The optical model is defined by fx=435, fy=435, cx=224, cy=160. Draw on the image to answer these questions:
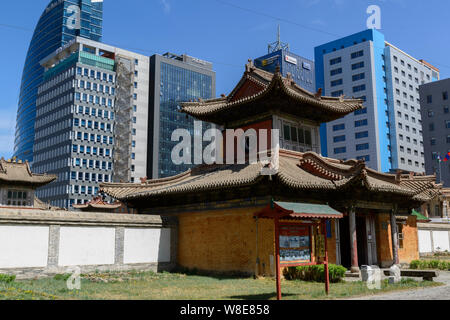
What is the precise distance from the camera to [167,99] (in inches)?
4392

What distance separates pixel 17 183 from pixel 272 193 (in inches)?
1331

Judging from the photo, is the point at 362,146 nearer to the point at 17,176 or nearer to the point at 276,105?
the point at 17,176

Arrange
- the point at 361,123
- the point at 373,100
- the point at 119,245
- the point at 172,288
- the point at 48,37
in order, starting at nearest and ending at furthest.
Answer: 1. the point at 172,288
2. the point at 119,245
3. the point at 373,100
4. the point at 361,123
5. the point at 48,37

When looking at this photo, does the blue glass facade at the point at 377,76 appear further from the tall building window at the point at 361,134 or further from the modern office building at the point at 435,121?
the modern office building at the point at 435,121

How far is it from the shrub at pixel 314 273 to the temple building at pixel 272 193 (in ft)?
1.98

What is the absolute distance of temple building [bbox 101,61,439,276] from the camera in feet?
68.5

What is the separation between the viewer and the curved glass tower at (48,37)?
12231 centimetres

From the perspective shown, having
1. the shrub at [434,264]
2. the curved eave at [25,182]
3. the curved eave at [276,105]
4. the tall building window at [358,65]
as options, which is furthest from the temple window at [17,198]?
the tall building window at [358,65]

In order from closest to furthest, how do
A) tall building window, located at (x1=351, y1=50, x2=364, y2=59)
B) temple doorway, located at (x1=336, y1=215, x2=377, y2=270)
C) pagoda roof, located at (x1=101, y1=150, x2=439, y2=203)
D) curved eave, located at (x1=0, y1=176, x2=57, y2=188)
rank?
1. pagoda roof, located at (x1=101, y1=150, x2=439, y2=203)
2. temple doorway, located at (x1=336, y1=215, x2=377, y2=270)
3. curved eave, located at (x1=0, y1=176, x2=57, y2=188)
4. tall building window, located at (x1=351, y1=50, x2=364, y2=59)

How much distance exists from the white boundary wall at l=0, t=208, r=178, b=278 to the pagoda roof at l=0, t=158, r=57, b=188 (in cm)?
Result: 2569

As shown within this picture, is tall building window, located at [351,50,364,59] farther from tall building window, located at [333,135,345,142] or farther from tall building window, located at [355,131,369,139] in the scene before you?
tall building window, located at [333,135,345,142]

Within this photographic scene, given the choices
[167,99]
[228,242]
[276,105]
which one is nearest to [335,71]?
[167,99]

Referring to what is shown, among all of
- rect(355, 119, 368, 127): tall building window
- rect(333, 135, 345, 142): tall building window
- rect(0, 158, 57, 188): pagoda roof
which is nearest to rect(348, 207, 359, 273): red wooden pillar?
rect(0, 158, 57, 188): pagoda roof

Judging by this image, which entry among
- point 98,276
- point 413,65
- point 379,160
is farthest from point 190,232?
point 413,65
